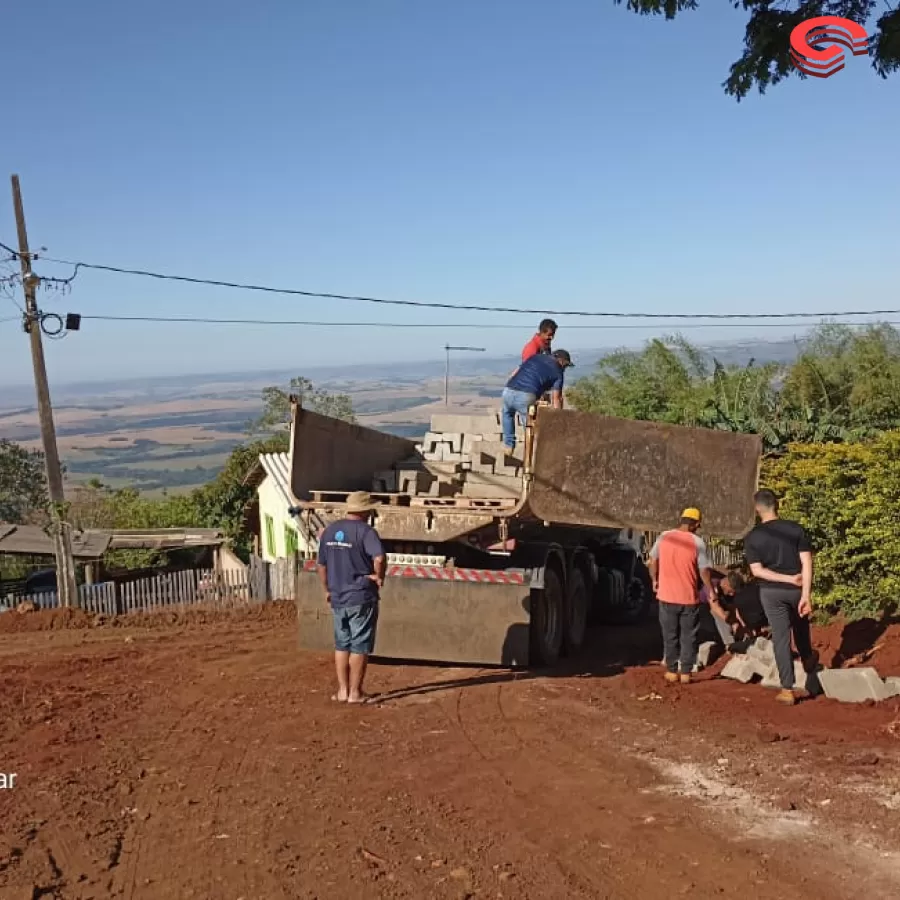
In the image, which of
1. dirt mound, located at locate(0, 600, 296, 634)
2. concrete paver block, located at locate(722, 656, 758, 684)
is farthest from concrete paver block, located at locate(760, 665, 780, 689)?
dirt mound, located at locate(0, 600, 296, 634)

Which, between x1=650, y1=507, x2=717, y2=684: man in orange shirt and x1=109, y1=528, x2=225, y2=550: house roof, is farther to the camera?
x1=109, y1=528, x2=225, y2=550: house roof

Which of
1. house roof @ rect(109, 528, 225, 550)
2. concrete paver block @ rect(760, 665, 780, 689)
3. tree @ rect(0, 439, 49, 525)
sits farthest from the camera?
tree @ rect(0, 439, 49, 525)

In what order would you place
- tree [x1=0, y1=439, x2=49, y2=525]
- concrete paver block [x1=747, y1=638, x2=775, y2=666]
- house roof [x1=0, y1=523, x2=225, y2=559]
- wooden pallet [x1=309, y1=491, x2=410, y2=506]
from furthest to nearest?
tree [x1=0, y1=439, x2=49, y2=525], house roof [x1=0, y1=523, x2=225, y2=559], wooden pallet [x1=309, y1=491, x2=410, y2=506], concrete paver block [x1=747, y1=638, x2=775, y2=666]

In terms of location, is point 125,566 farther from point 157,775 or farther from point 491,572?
point 157,775

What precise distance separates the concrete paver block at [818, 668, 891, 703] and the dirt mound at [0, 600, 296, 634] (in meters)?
8.09

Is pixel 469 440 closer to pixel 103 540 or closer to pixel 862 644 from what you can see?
pixel 862 644

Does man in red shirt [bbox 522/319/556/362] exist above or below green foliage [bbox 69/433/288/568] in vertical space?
above

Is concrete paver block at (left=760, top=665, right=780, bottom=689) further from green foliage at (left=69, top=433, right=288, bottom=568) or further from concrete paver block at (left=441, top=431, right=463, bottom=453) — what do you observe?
green foliage at (left=69, top=433, right=288, bottom=568)

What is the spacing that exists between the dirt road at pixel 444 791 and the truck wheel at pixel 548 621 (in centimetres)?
64

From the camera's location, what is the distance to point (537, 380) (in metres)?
10.8

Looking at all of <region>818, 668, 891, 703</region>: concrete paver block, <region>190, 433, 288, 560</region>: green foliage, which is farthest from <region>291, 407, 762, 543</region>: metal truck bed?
<region>190, 433, 288, 560</region>: green foliage

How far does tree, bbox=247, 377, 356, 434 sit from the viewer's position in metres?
36.3

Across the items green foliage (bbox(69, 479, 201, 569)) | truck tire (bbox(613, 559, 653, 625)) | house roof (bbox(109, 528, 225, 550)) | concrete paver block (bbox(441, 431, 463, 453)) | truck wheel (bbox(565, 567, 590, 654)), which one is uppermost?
concrete paver block (bbox(441, 431, 463, 453))

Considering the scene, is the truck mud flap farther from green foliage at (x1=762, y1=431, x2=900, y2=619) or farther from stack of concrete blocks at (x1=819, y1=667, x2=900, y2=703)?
green foliage at (x1=762, y1=431, x2=900, y2=619)
